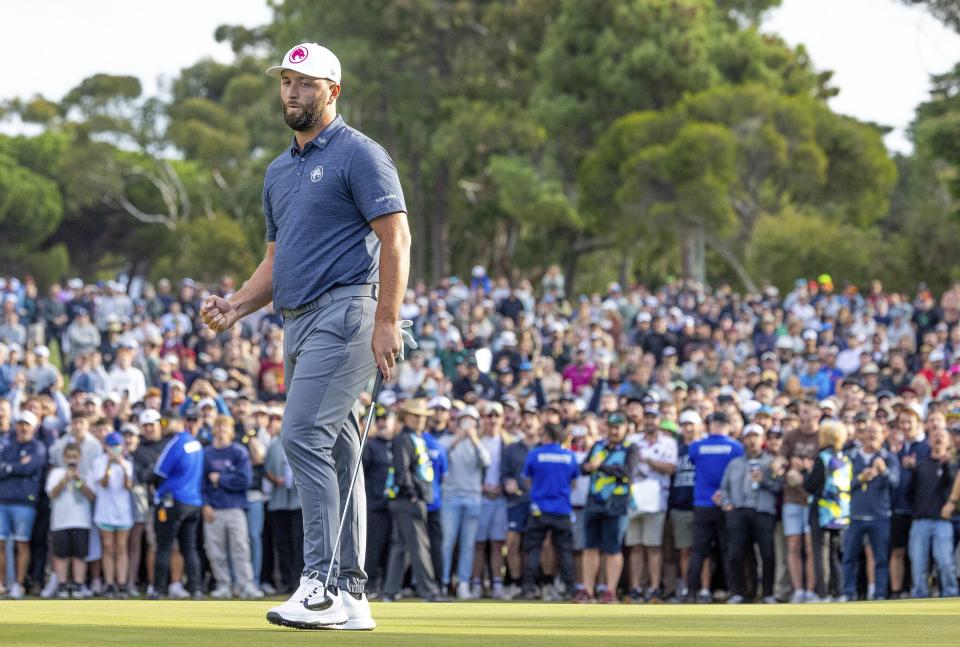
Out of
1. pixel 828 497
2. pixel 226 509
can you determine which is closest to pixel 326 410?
pixel 828 497

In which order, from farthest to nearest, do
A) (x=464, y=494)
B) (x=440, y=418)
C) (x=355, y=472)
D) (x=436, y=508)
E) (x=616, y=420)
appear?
(x=440, y=418)
(x=464, y=494)
(x=436, y=508)
(x=616, y=420)
(x=355, y=472)

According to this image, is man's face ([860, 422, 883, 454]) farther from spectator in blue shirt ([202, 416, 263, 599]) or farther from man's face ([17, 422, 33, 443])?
man's face ([17, 422, 33, 443])

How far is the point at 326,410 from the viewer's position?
6746 mm

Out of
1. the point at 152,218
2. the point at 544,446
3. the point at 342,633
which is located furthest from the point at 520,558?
the point at 152,218

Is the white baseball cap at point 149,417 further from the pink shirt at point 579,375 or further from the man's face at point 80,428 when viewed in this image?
the pink shirt at point 579,375

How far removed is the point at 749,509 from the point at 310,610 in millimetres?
11004

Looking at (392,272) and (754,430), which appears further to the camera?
(754,430)

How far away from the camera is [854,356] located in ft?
79.4

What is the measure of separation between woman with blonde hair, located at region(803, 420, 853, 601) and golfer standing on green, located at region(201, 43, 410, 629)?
1031 cm

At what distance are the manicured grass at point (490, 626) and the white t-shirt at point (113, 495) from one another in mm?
9838

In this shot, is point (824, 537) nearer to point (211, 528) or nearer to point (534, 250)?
point (211, 528)

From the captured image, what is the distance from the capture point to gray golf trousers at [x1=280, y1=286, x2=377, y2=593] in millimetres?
6738

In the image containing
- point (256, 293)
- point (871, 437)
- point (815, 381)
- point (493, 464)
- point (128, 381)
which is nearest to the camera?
point (256, 293)

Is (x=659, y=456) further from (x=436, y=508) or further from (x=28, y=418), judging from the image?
(x=28, y=418)
